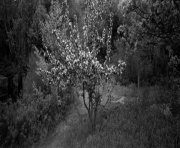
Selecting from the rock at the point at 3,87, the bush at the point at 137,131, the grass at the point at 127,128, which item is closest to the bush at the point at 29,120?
the grass at the point at 127,128

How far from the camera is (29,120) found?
271 inches

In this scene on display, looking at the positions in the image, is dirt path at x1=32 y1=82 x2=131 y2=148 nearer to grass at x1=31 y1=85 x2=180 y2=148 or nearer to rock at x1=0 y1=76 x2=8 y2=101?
grass at x1=31 y1=85 x2=180 y2=148

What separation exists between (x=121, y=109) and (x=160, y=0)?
4319 mm

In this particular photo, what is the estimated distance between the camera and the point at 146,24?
16.5 feet

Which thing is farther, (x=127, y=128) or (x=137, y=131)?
(x=127, y=128)

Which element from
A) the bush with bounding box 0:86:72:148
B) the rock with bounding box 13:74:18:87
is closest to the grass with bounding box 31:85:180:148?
the bush with bounding box 0:86:72:148

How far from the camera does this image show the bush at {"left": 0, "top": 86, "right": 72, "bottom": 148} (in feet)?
21.5

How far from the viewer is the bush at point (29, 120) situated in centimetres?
657

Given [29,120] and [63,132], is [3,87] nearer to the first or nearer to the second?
[29,120]

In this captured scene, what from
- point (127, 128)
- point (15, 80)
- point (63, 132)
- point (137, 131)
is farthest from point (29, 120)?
point (15, 80)

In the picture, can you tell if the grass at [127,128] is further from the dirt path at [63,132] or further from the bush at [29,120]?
the bush at [29,120]

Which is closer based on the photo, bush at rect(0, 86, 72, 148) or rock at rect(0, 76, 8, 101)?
bush at rect(0, 86, 72, 148)

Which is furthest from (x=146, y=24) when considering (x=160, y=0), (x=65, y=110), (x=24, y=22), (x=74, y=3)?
(x=74, y=3)

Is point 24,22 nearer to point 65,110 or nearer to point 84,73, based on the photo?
point 65,110
